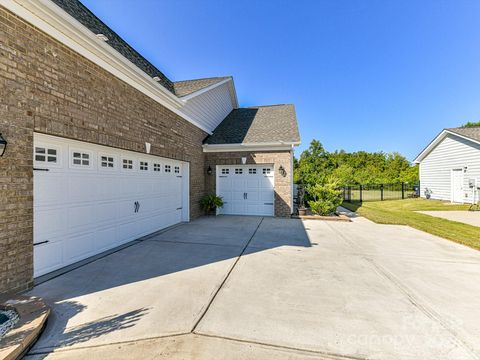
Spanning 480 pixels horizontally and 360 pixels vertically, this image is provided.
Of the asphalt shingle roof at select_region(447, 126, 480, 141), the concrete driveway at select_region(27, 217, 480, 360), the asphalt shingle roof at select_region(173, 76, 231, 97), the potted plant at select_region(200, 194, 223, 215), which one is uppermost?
the asphalt shingle roof at select_region(173, 76, 231, 97)

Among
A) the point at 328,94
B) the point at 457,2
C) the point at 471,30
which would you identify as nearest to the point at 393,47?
the point at 471,30

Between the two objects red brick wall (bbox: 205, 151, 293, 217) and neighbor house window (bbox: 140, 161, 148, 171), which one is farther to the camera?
red brick wall (bbox: 205, 151, 293, 217)

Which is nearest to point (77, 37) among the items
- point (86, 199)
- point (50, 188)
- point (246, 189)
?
point (50, 188)

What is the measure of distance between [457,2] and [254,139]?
→ 9393 mm

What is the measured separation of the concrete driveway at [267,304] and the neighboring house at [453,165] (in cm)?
1183

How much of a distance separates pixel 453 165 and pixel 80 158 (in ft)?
67.6

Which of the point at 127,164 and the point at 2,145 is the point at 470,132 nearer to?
the point at 127,164

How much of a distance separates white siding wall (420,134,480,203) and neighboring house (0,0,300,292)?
1685cm

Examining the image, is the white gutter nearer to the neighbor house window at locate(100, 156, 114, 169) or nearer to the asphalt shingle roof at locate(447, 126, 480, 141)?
the neighbor house window at locate(100, 156, 114, 169)

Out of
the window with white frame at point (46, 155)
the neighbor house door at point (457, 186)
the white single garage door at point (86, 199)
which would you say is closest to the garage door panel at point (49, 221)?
the white single garage door at point (86, 199)

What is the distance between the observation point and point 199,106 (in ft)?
33.2

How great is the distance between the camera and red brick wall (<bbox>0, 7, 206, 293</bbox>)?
3141 millimetres

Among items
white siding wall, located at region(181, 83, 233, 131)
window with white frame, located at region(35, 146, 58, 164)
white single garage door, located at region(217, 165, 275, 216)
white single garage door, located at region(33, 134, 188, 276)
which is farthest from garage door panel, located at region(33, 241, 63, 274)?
white single garage door, located at region(217, 165, 275, 216)

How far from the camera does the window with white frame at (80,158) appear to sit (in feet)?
14.7
